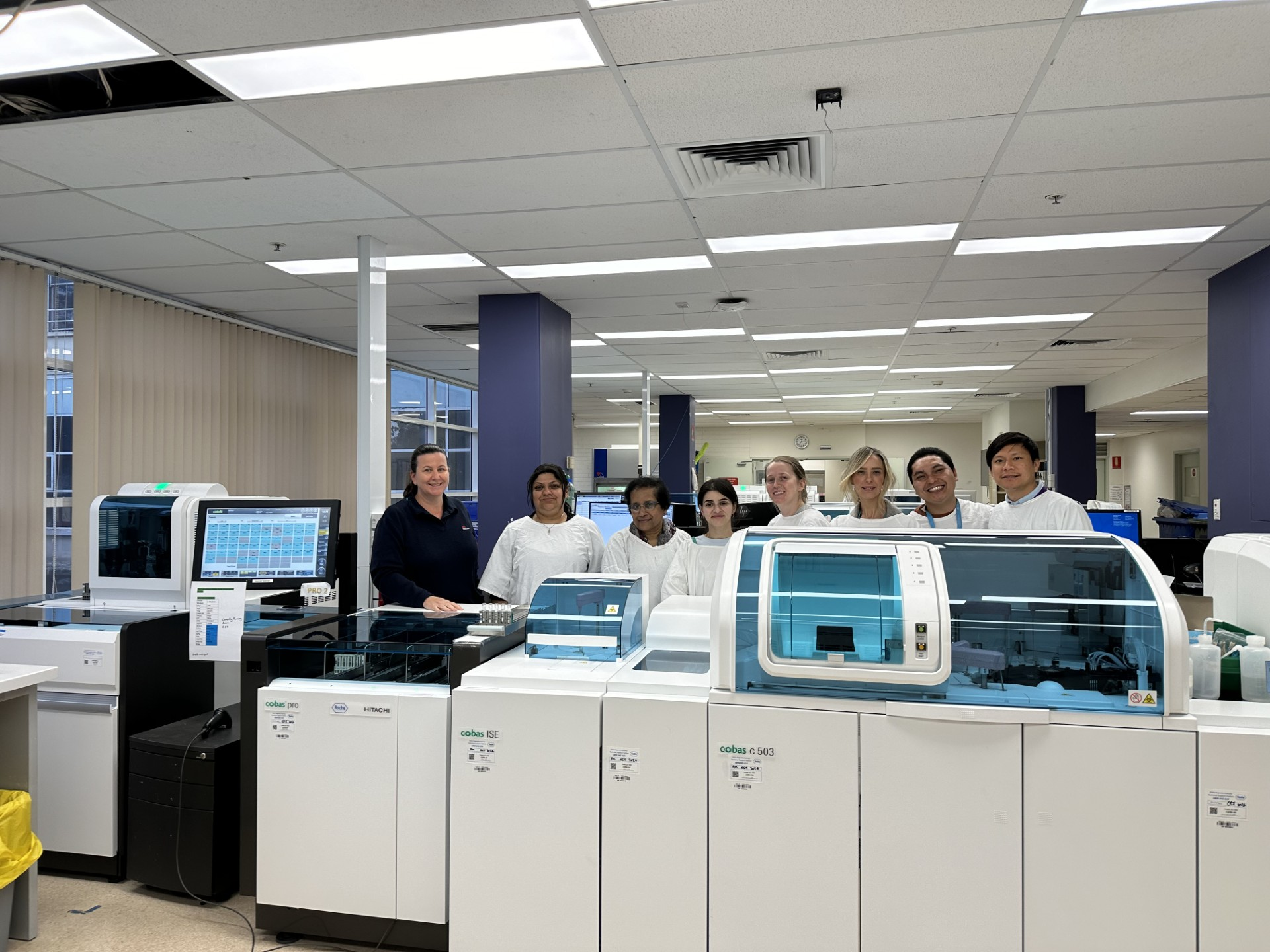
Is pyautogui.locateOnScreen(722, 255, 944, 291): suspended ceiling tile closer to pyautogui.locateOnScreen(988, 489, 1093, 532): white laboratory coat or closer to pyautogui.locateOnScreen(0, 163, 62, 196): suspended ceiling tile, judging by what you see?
pyautogui.locateOnScreen(988, 489, 1093, 532): white laboratory coat

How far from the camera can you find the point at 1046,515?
326cm

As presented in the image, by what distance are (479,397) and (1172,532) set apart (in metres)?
5.23

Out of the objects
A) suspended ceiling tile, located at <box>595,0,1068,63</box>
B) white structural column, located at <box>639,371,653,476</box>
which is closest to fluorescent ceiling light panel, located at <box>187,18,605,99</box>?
suspended ceiling tile, located at <box>595,0,1068,63</box>

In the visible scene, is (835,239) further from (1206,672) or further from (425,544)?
(1206,672)

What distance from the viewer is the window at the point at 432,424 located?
8.70 meters

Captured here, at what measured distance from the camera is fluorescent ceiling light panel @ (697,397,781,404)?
1134 cm

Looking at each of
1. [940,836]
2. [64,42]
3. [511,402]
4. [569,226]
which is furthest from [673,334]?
[940,836]

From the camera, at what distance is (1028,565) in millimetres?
2041

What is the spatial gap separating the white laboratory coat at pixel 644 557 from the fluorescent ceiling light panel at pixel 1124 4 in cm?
189

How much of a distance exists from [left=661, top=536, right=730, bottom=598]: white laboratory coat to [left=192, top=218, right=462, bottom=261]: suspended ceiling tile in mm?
2062

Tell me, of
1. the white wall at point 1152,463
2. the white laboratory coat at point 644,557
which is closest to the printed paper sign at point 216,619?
the white laboratory coat at point 644,557

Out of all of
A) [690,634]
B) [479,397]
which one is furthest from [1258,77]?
[479,397]

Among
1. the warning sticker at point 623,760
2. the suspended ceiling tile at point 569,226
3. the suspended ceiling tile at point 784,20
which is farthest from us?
the suspended ceiling tile at point 569,226

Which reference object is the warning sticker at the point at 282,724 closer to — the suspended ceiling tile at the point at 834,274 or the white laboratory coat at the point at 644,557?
the white laboratory coat at the point at 644,557
